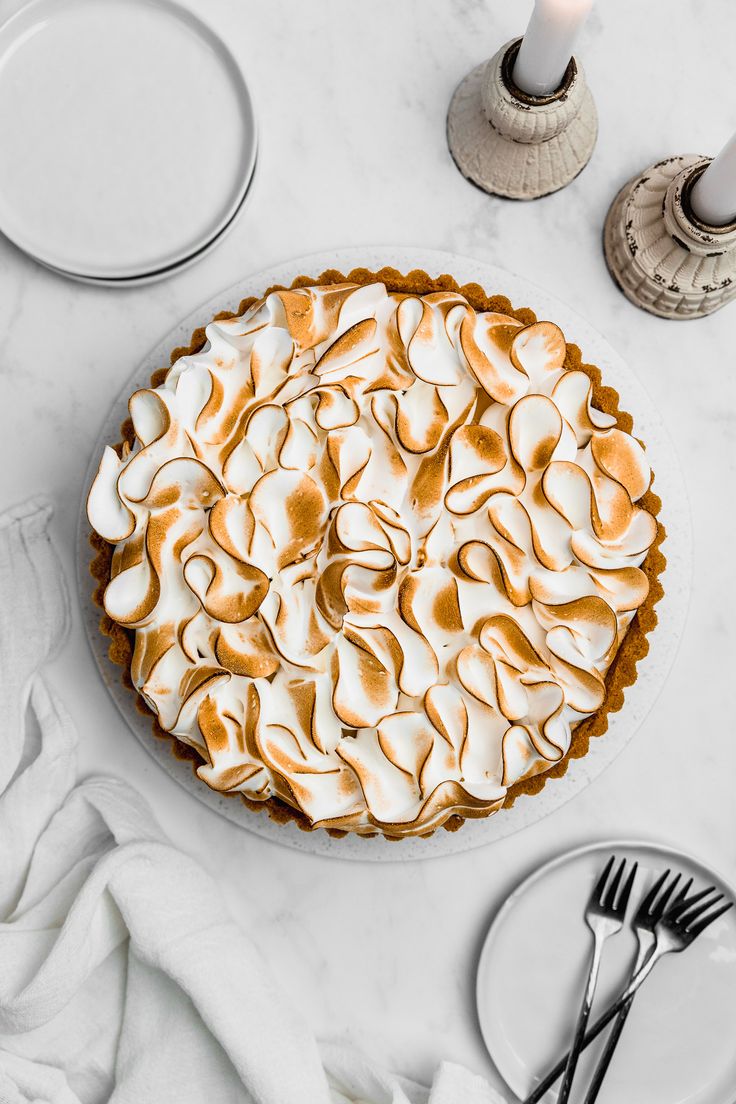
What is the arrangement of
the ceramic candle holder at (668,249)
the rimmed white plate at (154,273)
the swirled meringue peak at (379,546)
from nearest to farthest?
the swirled meringue peak at (379,546) → the ceramic candle holder at (668,249) → the rimmed white plate at (154,273)

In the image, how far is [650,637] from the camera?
159cm

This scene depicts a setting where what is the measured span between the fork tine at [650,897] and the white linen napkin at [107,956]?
377 mm

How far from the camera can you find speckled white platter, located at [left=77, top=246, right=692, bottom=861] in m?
1.57

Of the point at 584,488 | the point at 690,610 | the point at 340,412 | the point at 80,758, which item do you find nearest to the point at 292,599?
the point at 340,412

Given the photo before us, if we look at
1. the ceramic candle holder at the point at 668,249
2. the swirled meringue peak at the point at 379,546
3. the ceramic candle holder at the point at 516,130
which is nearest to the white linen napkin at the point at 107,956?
the swirled meringue peak at the point at 379,546

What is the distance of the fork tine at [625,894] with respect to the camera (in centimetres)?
155

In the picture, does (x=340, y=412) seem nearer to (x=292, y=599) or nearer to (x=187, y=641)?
(x=292, y=599)

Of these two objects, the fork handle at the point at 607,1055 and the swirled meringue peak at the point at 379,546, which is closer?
the swirled meringue peak at the point at 379,546

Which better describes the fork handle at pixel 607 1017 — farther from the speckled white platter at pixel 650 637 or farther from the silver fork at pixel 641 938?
the speckled white platter at pixel 650 637

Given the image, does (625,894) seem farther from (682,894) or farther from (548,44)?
(548,44)

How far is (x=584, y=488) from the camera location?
4.32 ft

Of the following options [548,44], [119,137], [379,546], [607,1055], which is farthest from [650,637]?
[119,137]

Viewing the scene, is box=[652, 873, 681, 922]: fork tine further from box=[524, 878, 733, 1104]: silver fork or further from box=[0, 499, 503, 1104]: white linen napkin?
box=[0, 499, 503, 1104]: white linen napkin

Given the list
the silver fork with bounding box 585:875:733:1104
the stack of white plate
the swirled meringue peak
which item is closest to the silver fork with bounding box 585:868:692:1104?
the silver fork with bounding box 585:875:733:1104
